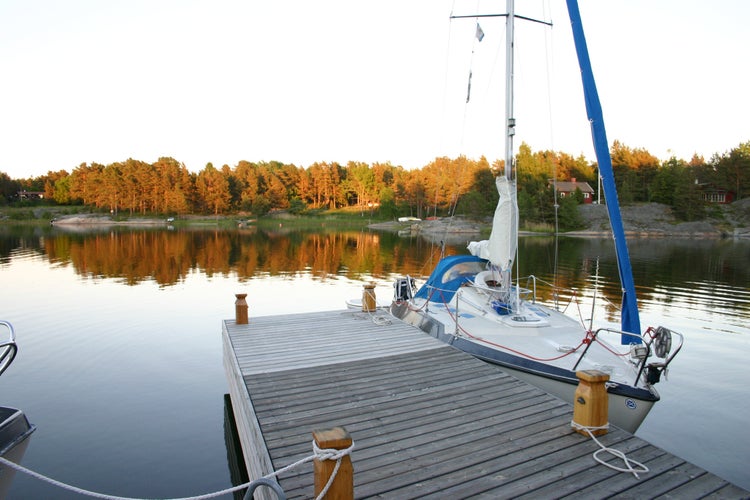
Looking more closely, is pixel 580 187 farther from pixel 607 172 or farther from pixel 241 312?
pixel 241 312

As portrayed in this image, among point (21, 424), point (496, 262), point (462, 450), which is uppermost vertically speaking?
point (496, 262)

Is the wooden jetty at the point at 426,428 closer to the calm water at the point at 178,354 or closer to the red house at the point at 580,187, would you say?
the calm water at the point at 178,354

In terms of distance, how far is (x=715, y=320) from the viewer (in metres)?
15.5

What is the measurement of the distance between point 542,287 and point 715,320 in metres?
7.71

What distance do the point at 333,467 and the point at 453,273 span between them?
7876mm

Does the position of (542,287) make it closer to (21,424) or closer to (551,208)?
(21,424)

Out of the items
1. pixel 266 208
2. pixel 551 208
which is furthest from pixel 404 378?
pixel 266 208

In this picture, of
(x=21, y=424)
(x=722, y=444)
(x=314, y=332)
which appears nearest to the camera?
(x=21, y=424)

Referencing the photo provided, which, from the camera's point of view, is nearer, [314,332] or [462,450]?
[462,450]

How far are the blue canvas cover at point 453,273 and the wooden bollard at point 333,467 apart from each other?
746cm

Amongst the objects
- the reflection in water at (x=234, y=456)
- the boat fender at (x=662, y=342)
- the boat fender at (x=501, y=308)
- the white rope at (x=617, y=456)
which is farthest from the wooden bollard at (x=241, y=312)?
the boat fender at (x=662, y=342)

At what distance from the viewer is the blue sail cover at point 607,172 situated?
730 centimetres

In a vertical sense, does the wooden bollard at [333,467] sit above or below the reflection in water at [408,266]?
above

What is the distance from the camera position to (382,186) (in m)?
95.8
